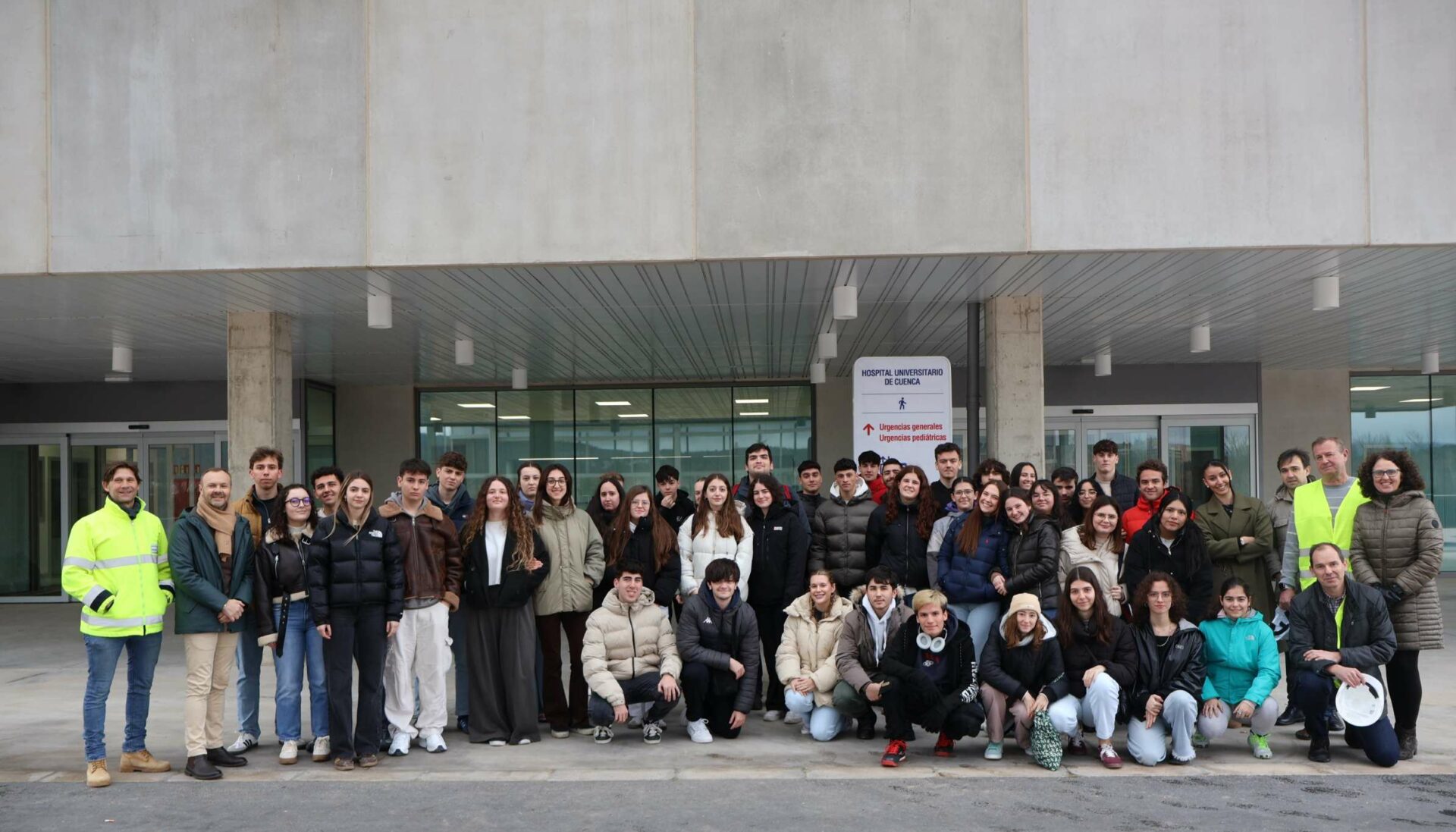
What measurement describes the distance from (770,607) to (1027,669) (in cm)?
196

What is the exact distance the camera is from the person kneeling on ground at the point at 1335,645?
6656 mm

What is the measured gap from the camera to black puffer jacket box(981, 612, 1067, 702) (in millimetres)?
6770

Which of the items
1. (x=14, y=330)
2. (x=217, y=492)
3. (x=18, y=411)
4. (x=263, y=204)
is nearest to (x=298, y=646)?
(x=217, y=492)

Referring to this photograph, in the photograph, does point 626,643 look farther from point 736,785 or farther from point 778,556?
point 736,785

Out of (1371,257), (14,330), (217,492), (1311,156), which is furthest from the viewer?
(14,330)

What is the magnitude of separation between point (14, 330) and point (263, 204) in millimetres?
5019

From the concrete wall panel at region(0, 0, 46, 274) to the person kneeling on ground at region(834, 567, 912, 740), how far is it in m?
6.25

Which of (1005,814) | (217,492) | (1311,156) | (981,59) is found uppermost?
(981,59)

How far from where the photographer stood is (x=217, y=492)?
6.66 meters

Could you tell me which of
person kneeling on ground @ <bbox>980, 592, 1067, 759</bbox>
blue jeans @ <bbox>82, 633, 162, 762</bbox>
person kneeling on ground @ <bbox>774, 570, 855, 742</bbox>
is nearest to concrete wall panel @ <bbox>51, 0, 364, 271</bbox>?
blue jeans @ <bbox>82, 633, 162, 762</bbox>

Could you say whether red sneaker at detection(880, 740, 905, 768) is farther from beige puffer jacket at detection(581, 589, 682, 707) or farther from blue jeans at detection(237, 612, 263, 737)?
blue jeans at detection(237, 612, 263, 737)

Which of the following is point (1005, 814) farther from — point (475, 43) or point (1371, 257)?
point (475, 43)

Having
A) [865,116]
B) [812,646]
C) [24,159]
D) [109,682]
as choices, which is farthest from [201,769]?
[865,116]

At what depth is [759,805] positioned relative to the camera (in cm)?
593
